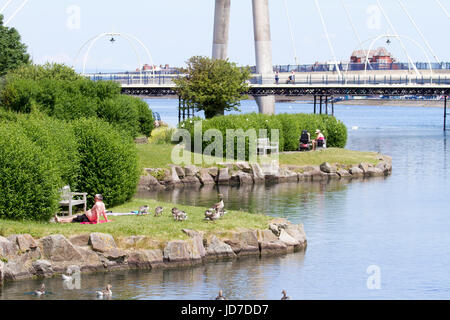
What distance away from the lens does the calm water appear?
92.4 feet

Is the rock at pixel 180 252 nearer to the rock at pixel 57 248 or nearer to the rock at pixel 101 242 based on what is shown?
the rock at pixel 101 242

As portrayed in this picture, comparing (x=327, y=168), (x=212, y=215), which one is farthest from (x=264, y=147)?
(x=212, y=215)

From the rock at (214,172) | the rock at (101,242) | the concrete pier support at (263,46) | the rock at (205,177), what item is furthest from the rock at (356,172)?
the concrete pier support at (263,46)

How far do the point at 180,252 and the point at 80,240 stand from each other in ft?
11.3

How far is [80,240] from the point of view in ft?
98.6

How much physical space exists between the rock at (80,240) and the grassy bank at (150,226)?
196 mm

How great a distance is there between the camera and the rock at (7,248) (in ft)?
92.6

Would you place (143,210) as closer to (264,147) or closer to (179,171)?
(179,171)

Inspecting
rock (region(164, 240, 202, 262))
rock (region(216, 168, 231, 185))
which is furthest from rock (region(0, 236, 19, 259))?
rock (region(216, 168, 231, 185))

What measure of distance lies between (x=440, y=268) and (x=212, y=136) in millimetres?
31942

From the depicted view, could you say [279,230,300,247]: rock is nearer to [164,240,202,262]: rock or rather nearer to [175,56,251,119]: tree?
[164,240,202,262]: rock

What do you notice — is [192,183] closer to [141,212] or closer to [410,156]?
[141,212]

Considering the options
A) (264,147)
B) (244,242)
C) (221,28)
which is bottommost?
(244,242)
